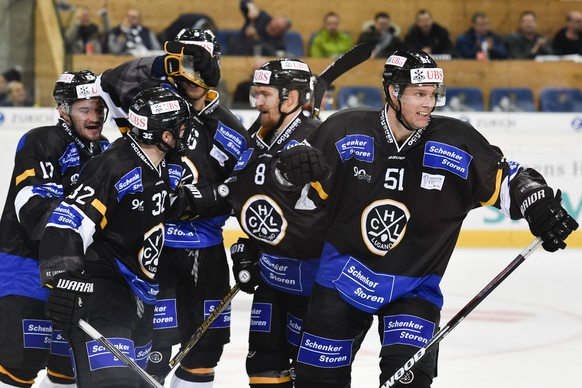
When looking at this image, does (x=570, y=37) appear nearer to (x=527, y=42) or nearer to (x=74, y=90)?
(x=527, y=42)

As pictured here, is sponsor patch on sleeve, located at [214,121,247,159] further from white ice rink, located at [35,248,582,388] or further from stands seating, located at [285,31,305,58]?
stands seating, located at [285,31,305,58]

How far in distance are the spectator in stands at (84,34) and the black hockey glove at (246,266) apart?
17.2 feet

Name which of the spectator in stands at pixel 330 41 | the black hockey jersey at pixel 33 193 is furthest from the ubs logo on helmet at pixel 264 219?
the spectator in stands at pixel 330 41

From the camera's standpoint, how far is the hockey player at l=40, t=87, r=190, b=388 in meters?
3.12

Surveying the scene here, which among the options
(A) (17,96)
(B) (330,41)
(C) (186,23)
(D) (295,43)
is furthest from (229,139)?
(D) (295,43)

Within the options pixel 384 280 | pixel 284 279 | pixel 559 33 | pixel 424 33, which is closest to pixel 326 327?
pixel 384 280

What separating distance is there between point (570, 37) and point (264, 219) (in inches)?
302

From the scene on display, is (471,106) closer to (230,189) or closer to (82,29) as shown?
(82,29)

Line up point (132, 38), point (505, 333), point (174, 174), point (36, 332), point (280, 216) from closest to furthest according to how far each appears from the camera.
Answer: point (36, 332), point (174, 174), point (280, 216), point (505, 333), point (132, 38)

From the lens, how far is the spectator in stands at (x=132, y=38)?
952 cm

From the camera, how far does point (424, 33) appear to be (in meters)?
10.5

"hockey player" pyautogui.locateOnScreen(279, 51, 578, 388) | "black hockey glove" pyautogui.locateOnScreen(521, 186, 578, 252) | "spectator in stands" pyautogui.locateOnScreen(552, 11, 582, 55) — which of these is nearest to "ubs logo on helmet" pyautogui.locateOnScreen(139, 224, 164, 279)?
"hockey player" pyautogui.locateOnScreen(279, 51, 578, 388)

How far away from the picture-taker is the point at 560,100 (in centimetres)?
945

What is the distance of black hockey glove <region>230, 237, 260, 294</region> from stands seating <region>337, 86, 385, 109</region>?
16.7 ft
